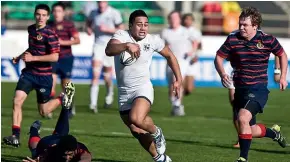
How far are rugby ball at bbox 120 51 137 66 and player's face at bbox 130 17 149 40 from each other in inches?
10.6

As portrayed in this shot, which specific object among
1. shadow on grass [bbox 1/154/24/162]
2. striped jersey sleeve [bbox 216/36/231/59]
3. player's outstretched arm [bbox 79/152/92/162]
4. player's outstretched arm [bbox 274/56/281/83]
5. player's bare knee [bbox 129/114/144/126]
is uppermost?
striped jersey sleeve [bbox 216/36/231/59]

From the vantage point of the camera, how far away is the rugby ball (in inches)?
449

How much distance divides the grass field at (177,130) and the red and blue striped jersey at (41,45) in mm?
1203

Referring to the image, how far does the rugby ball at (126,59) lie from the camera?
11.4m

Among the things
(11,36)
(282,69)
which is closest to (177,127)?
(282,69)

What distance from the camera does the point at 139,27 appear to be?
11.4 metres

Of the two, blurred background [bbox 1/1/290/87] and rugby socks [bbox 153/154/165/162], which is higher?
blurred background [bbox 1/1/290/87]

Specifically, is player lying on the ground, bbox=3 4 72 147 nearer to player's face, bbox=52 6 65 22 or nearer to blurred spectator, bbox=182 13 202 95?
player's face, bbox=52 6 65 22

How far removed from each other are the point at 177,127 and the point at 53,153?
7411 mm

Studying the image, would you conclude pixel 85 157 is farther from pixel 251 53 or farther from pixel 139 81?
pixel 251 53

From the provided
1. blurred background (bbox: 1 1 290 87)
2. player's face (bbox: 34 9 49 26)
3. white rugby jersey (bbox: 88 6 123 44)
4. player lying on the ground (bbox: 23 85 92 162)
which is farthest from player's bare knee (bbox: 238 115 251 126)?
blurred background (bbox: 1 1 290 87)

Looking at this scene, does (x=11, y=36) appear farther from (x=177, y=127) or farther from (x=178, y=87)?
(x=178, y=87)

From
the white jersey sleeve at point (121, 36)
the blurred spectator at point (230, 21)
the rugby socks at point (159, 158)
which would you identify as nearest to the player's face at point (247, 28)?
the white jersey sleeve at point (121, 36)

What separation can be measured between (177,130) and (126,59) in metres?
5.04
